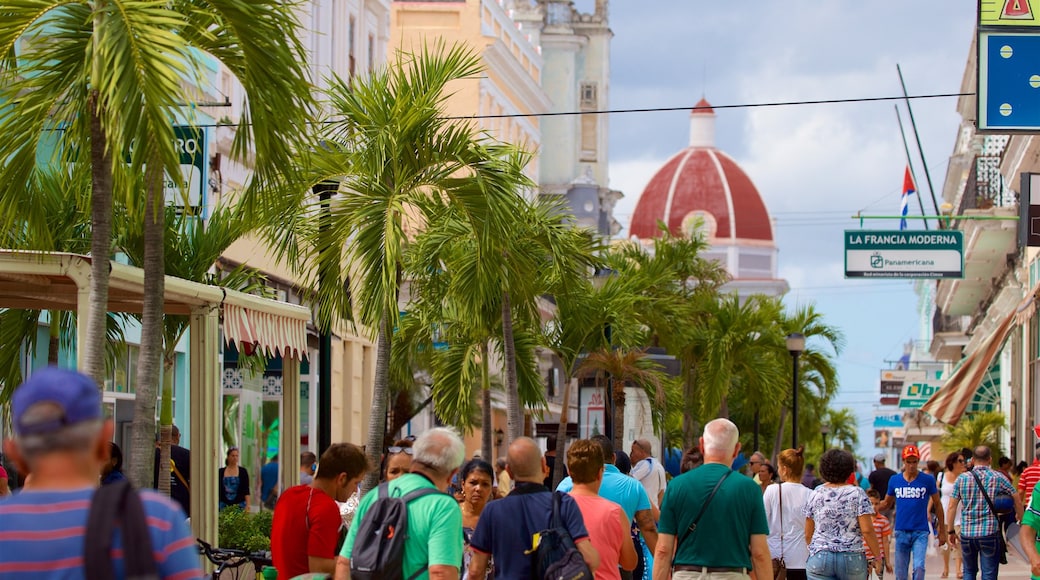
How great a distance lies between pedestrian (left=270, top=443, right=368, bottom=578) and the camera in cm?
830

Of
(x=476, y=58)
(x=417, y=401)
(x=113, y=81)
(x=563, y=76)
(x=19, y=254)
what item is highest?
(x=563, y=76)

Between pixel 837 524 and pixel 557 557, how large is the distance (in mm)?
4358

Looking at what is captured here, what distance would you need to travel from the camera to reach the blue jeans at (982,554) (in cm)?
1552

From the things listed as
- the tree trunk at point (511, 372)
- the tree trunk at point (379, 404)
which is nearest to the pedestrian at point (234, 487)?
the tree trunk at point (511, 372)

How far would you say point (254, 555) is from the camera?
418 inches

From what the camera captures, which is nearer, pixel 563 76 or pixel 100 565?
pixel 100 565

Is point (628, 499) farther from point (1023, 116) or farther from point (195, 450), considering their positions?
point (1023, 116)

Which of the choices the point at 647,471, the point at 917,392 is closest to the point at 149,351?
the point at 647,471

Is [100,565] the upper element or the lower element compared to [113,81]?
lower

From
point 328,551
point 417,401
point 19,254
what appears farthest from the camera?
point 417,401

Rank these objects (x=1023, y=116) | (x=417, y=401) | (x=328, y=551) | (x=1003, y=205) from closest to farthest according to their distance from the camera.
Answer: (x=328, y=551)
(x=1023, y=116)
(x=417, y=401)
(x=1003, y=205)

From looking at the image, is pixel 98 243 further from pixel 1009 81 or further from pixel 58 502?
pixel 1009 81

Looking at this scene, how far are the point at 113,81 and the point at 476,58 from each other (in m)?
5.25

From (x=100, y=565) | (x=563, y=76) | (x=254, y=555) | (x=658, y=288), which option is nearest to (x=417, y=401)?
(x=658, y=288)
